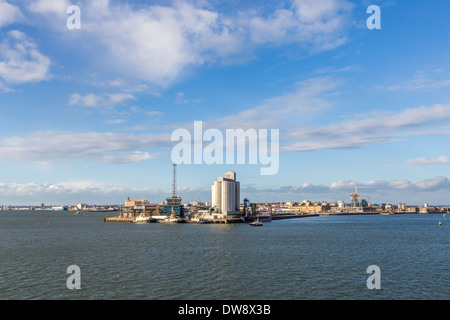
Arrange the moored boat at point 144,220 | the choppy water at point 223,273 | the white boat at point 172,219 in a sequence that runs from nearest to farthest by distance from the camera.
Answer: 1. the choppy water at point 223,273
2. the white boat at point 172,219
3. the moored boat at point 144,220

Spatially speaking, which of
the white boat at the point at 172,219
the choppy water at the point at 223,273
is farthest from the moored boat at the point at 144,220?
the choppy water at the point at 223,273

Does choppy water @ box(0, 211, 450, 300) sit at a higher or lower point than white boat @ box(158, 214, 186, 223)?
higher

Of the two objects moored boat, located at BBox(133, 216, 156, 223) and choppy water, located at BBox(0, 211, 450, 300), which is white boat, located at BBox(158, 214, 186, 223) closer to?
moored boat, located at BBox(133, 216, 156, 223)

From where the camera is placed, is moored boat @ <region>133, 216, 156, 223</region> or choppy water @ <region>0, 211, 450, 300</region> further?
moored boat @ <region>133, 216, 156, 223</region>

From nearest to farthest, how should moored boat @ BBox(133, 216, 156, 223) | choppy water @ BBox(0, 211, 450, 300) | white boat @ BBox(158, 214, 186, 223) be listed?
choppy water @ BBox(0, 211, 450, 300)
white boat @ BBox(158, 214, 186, 223)
moored boat @ BBox(133, 216, 156, 223)

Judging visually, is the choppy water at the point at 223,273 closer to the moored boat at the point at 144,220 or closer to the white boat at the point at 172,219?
the white boat at the point at 172,219

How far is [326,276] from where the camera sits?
41719 millimetres

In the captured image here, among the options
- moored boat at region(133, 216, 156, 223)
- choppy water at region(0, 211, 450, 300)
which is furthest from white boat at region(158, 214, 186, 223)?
choppy water at region(0, 211, 450, 300)

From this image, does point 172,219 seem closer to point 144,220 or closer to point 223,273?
point 144,220
